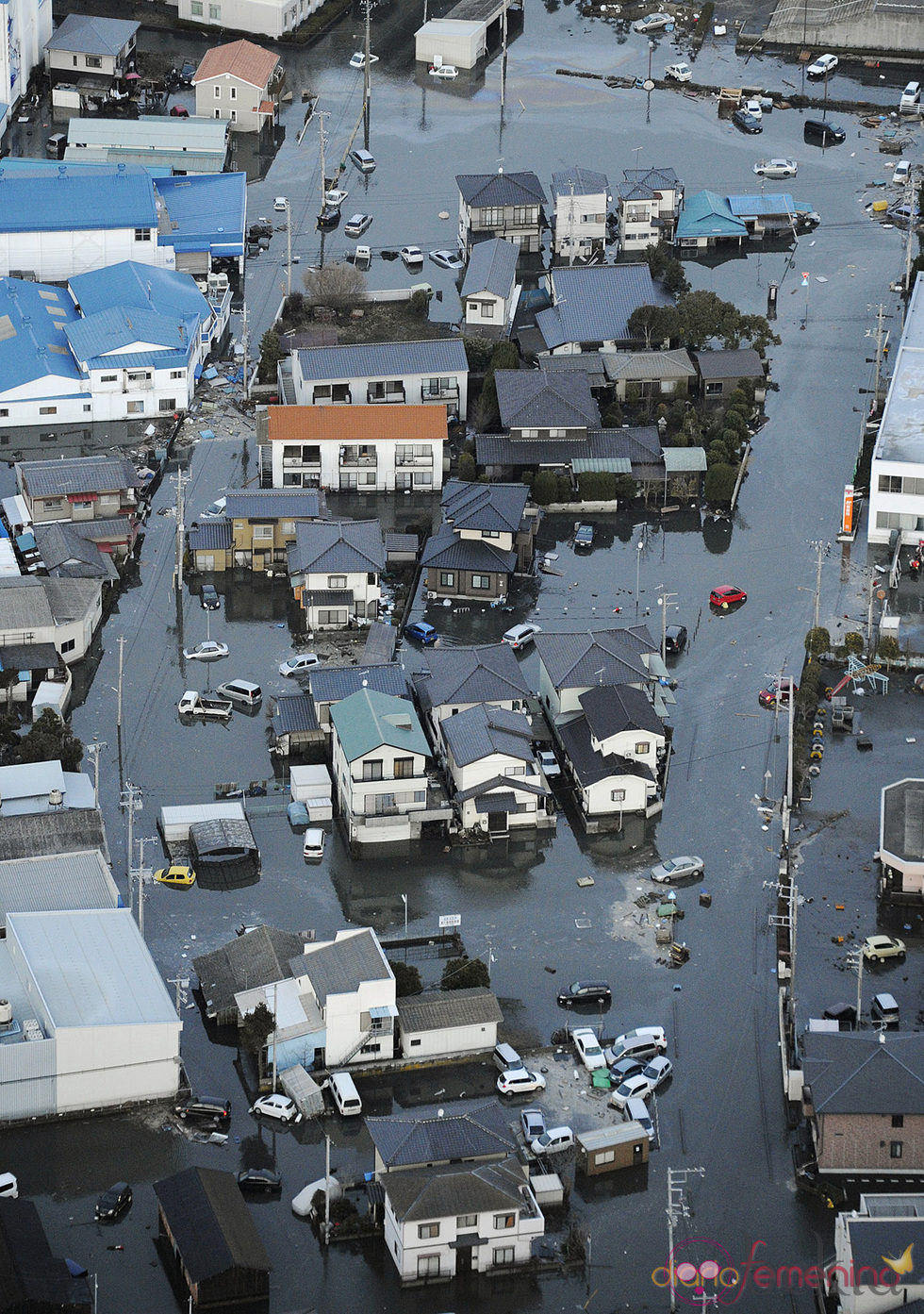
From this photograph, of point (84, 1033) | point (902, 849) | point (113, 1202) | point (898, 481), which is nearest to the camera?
point (113, 1202)

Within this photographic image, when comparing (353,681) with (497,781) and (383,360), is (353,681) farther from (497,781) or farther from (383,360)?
(383,360)

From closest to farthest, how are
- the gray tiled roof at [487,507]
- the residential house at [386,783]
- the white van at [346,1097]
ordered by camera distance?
the white van at [346,1097], the residential house at [386,783], the gray tiled roof at [487,507]

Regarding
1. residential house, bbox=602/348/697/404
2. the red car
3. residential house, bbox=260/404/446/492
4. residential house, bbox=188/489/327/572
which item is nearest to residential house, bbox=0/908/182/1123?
residential house, bbox=188/489/327/572

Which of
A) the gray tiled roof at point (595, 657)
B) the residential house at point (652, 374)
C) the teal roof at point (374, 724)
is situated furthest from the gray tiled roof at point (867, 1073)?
the residential house at point (652, 374)

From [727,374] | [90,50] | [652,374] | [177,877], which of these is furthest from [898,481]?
[90,50]

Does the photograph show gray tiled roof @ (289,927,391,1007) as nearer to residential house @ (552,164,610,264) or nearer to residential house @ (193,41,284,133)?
residential house @ (552,164,610,264)

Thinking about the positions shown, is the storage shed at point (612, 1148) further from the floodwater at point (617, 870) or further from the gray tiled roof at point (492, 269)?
the gray tiled roof at point (492, 269)
